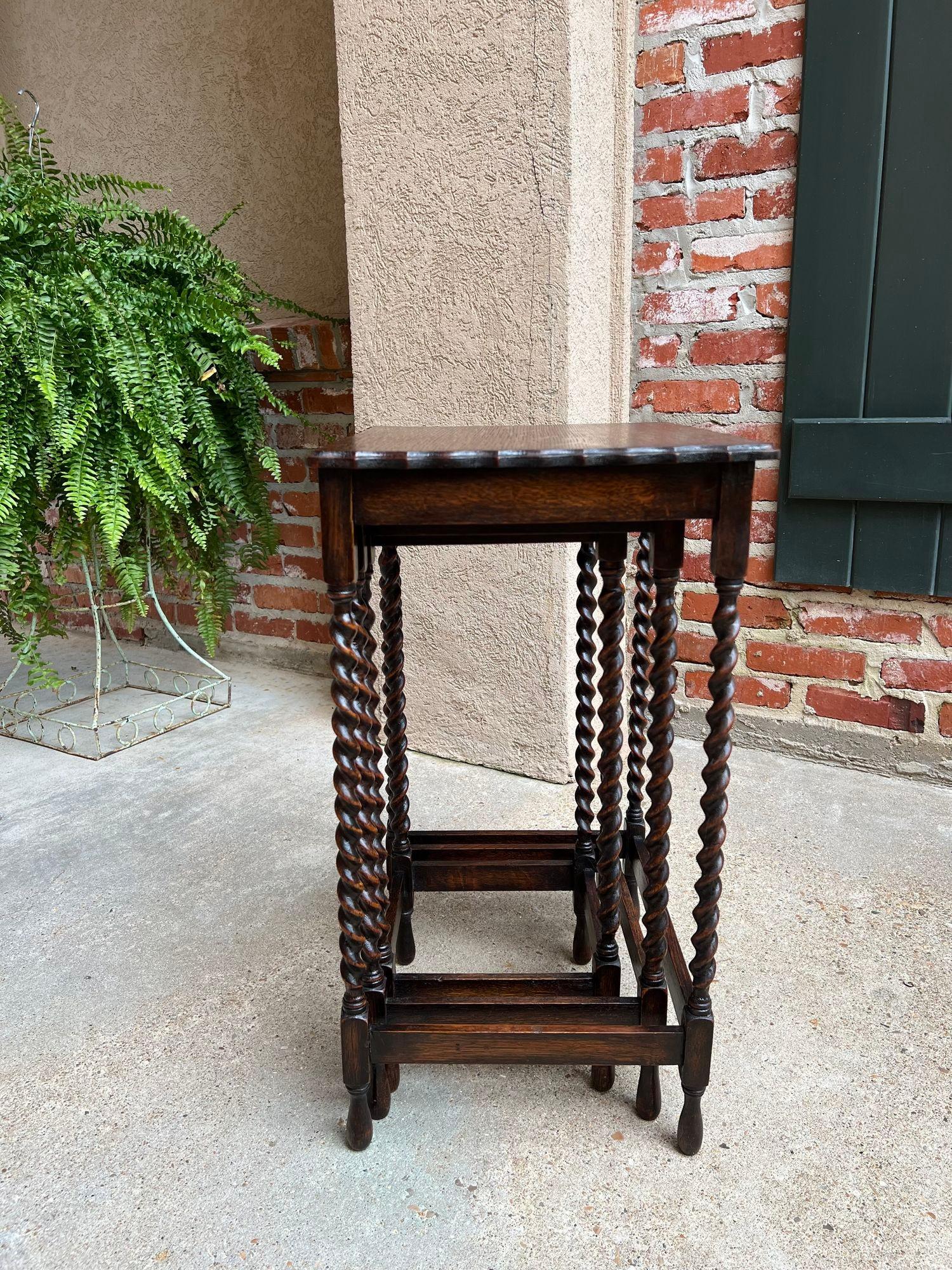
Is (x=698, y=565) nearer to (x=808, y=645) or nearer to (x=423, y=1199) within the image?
(x=808, y=645)

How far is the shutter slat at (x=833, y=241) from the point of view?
1.71 metres

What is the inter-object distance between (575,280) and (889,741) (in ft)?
3.99

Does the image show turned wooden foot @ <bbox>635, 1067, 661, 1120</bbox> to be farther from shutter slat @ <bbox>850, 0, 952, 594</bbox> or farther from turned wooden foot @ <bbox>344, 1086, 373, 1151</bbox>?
shutter slat @ <bbox>850, 0, 952, 594</bbox>

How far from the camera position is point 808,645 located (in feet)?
6.62

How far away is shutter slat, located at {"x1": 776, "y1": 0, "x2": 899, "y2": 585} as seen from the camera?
171cm

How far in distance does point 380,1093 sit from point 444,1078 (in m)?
0.12

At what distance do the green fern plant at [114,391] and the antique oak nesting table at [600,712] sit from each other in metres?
0.90

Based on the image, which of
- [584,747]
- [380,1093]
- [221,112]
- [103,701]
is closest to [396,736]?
[584,747]

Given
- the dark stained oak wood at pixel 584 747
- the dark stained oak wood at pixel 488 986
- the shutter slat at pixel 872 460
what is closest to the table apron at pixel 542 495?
the dark stained oak wood at pixel 584 747

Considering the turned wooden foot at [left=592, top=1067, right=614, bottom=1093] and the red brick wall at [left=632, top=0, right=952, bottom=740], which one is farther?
the red brick wall at [left=632, top=0, right=952, bottom=740]

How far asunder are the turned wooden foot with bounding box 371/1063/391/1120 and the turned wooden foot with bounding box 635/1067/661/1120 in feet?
1.02

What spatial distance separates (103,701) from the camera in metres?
2.52

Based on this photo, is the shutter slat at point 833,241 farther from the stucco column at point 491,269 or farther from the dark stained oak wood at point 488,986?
the dark stained oak wood at point 488,986

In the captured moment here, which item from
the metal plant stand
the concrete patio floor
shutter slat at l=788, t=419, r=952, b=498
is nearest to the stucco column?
the concrete patio floor
